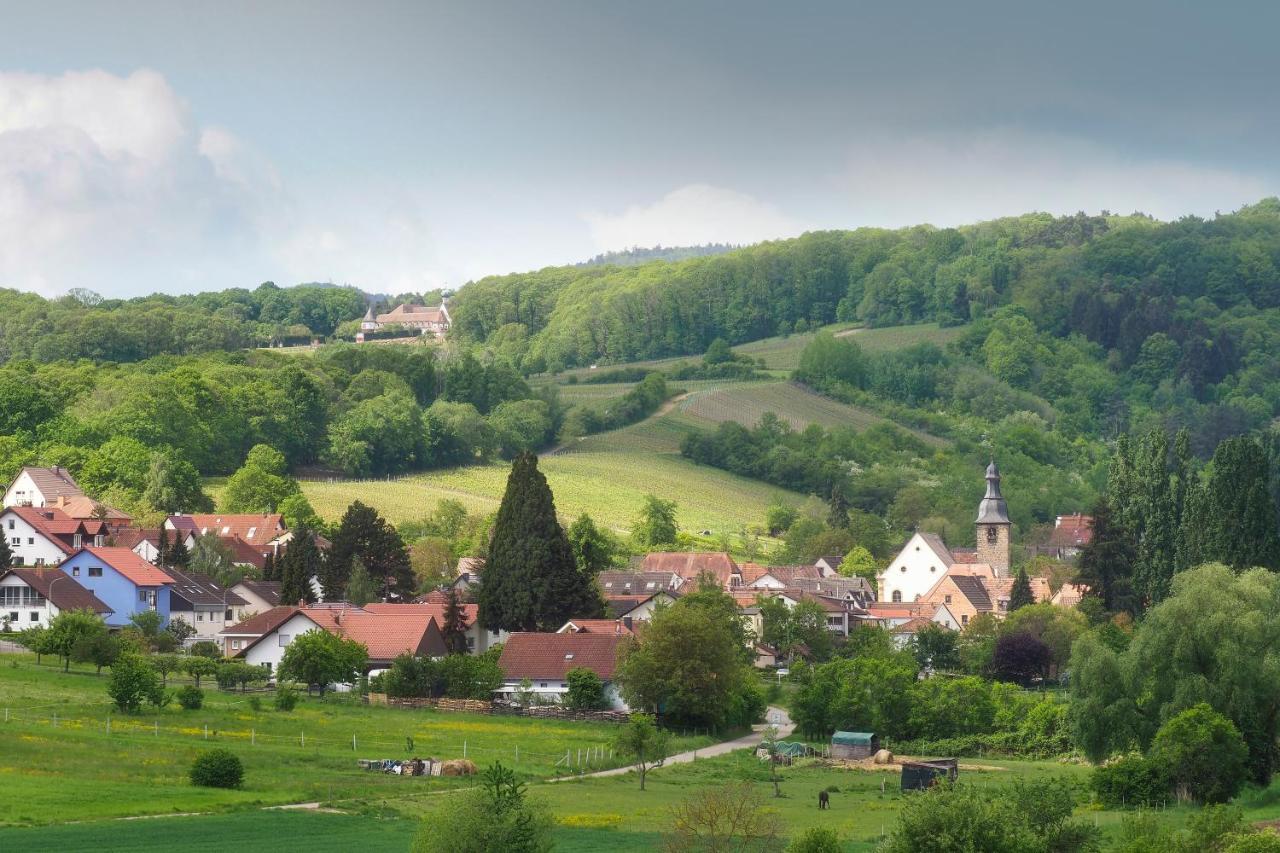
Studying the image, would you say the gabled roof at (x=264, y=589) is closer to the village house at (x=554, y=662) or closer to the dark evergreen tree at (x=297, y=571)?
the dark evergreen tree at (x=297, y=571)

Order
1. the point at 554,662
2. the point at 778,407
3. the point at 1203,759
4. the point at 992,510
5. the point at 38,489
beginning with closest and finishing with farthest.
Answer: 1. the point at 1203,759
2. the point at 554,662
3. the point at 38,489
4. the point at 992,510
5. the point at 778,407

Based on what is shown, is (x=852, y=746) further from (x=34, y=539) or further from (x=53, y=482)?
(x=53, y=482)

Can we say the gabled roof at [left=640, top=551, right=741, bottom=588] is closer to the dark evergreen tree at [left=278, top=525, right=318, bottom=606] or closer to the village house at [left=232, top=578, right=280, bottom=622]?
the dark evergreen tree at [left=278, top=525, right=318, bottom=606]

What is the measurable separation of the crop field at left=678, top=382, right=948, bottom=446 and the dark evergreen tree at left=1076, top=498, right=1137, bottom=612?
77.2 meters

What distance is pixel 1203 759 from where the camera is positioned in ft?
182

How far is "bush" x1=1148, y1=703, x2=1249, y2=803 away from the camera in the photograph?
55.1 metres

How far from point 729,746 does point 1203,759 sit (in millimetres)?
18223

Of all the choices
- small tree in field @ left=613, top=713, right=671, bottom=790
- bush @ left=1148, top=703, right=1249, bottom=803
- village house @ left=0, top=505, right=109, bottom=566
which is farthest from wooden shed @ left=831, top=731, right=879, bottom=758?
Answer: village house @ left=0, top=505, right=109, bottom=566

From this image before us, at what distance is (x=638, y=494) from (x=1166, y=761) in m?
87.6

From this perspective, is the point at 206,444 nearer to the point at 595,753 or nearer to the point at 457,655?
the point at 457,655

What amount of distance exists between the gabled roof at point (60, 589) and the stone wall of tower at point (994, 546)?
199 ft

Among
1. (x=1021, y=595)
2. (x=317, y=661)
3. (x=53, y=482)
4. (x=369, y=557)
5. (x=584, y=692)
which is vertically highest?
(x=53, y=482)

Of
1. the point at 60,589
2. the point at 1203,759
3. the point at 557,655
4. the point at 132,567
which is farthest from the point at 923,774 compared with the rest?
the point at 132,567

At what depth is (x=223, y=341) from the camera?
183500 millimetres
